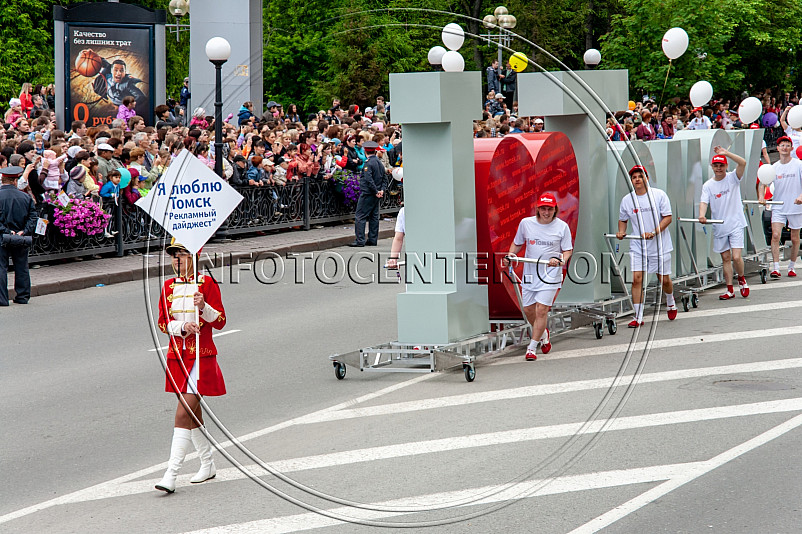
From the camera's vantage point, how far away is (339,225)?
25.3 metres

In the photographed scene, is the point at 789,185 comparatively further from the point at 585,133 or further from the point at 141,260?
the point at 141,260

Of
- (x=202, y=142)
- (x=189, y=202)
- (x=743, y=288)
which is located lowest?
(x=743, y=288)

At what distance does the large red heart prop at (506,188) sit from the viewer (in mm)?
12016

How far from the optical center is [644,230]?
1377 cm

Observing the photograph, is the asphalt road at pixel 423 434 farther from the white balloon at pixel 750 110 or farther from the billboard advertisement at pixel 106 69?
the billboard advertisement at pixel 106 69

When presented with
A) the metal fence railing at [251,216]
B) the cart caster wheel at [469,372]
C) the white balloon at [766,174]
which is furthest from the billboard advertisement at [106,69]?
the cart caster wheel at [469,372]

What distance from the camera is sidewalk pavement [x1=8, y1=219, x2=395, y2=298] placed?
1734 cm

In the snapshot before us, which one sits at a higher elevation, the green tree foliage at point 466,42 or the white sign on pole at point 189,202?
the green tree foliage at point 466,42

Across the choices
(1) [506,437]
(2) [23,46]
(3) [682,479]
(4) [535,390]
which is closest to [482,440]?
(1) [506,437]

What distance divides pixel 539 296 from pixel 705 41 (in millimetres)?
25673

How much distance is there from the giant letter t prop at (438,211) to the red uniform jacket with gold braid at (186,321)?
12.7 ft

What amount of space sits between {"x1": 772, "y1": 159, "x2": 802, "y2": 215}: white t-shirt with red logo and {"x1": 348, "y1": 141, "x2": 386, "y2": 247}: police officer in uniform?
26.1 feet

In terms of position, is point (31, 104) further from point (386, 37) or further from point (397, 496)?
point (397, 496)

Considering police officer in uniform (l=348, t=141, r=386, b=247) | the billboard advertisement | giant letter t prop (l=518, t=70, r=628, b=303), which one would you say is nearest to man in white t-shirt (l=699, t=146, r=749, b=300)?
giant letter t prop (l=518, t=70, r=628, b=303)
